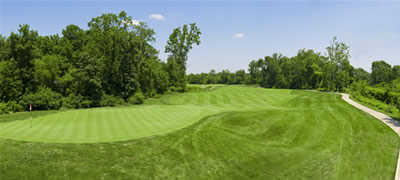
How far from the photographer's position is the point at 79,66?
91.6ft

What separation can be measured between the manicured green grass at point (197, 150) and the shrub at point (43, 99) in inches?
625

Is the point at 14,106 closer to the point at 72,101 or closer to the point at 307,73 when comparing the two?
the point at 72,101

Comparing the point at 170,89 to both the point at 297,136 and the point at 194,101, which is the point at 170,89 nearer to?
the point at 194,101

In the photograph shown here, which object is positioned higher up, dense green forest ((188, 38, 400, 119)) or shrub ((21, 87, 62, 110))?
dense green forest ((188, 38, 400, 119))

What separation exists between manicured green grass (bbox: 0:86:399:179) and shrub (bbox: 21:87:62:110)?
15.9m

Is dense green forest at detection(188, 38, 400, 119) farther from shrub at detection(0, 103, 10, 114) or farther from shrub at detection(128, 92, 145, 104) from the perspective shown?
shrub at detection(0, 103, 10, 114)

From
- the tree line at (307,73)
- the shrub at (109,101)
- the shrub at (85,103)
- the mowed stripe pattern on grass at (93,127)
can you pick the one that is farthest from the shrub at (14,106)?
the tree line at (307,73)

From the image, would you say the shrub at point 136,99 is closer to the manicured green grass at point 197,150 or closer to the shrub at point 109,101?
the shrub at point 109,101

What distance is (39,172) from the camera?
6.13 metres

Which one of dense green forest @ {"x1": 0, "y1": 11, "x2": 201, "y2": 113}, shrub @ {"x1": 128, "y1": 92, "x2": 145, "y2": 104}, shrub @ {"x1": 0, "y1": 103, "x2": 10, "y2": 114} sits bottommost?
shrub @ {"x1": 0, "y1": 103, "x2": 10, "y2": 114}

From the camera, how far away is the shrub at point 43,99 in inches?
925

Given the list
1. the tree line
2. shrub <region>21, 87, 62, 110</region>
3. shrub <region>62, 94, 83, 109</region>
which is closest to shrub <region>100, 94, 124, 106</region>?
shrub <region>62, 94, 83, 109</region>

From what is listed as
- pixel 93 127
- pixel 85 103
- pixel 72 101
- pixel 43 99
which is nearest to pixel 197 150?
pixel 93 127

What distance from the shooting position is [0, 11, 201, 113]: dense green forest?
2448cm
